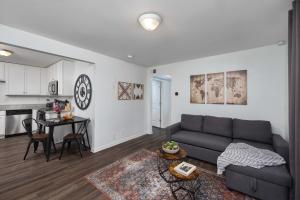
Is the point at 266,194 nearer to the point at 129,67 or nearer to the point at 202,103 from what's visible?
the point at 202,103

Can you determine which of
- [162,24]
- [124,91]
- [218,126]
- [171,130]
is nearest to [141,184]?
[171,130]

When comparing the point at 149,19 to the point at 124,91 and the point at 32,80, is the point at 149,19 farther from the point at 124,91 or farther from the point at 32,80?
the point at 32,80

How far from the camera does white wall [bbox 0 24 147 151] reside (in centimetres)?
250

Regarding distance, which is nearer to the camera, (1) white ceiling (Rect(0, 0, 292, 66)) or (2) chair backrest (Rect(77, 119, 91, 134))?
(1) white ceiling (Rect(0, 0, 292, 66))

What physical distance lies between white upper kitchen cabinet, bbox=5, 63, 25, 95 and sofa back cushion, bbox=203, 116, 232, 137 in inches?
249

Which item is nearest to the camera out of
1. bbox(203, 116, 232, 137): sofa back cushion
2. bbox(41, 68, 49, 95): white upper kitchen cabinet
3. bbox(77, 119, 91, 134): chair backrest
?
bbox(203, 116, 232, 137): sofa back cushion

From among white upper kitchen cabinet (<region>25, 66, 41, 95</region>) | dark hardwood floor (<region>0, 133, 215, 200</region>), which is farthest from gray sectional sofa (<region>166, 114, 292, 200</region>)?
white upper kitchen cabinet (<region>25, 66, 41, 95</region>)

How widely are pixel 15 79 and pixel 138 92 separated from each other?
14.4 ft

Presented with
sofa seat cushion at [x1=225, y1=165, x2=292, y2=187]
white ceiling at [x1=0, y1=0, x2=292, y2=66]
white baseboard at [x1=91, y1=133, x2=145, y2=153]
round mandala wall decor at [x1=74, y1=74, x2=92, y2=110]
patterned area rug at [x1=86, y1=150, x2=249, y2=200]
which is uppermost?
white ceiling at [x1=0, y1=0, x2=292, y2=66]

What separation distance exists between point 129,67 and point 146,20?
2.56m

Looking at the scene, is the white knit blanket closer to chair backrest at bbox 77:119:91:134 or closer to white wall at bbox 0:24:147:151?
white wall at bbox 0:24:147:151

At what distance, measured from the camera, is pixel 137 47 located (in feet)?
9.81

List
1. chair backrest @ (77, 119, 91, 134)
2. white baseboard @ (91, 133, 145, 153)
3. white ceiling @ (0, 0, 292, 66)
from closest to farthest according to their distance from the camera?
1. white ceiling @ (0, 0, 292, 66)
2. white baseboard @ (91, 133, 145, 153)
3. chair backrest @ (77, 119, 91, 134)

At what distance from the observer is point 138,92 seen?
15.1 feet
